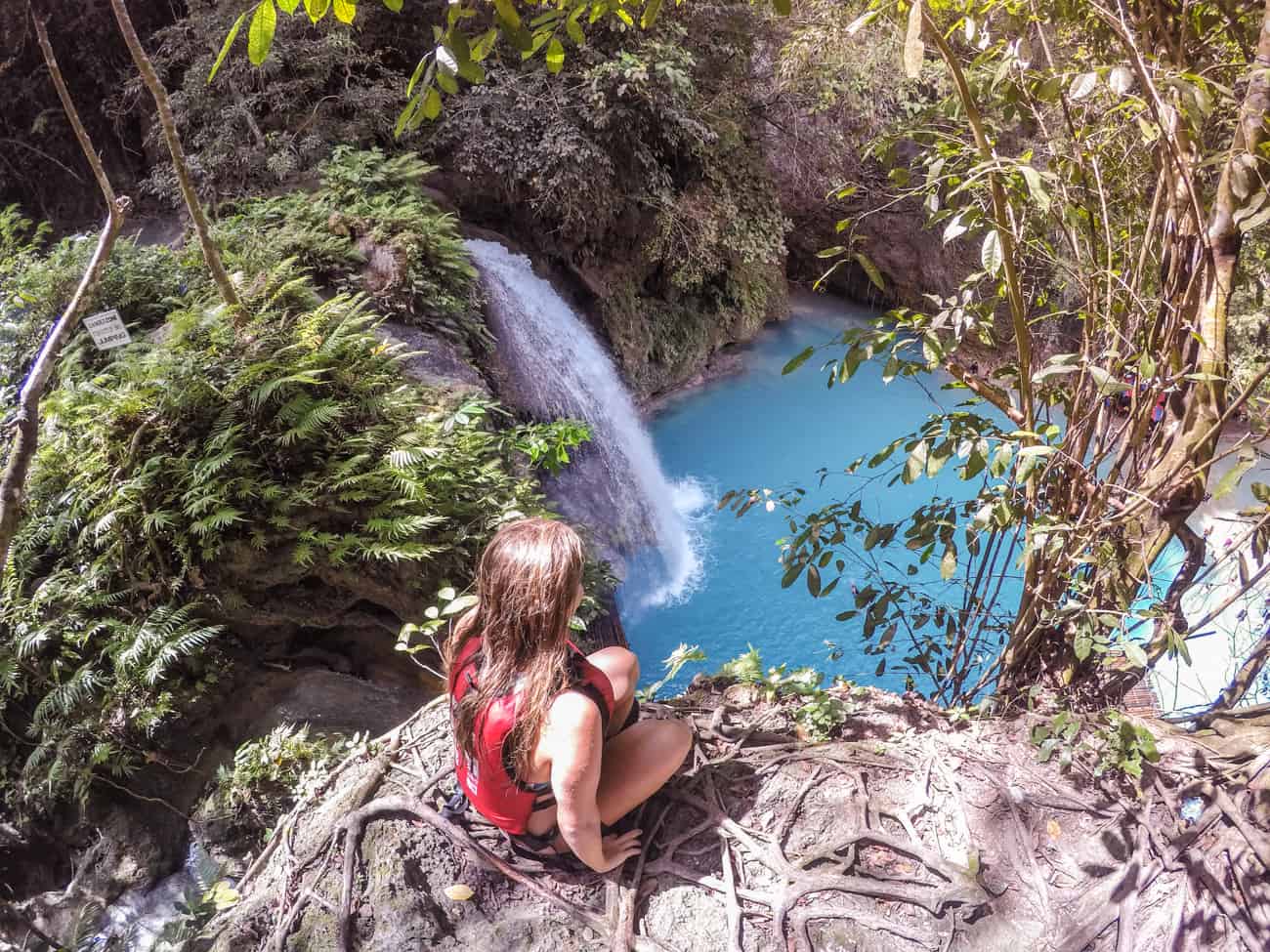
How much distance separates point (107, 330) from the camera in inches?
175

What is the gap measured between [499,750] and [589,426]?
187 inches

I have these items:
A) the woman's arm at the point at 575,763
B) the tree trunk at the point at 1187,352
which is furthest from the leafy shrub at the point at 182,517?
the tree trunk at the point at 1187,352

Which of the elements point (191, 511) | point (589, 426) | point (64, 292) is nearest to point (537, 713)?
point (191, 511)

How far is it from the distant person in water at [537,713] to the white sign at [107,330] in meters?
3.71

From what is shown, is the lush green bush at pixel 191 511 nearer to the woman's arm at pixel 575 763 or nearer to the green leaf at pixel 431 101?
the woman's arm at pixel 575 763

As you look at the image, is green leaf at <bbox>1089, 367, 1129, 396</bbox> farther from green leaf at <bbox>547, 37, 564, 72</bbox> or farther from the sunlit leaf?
green leaf at <bbox>547, 37, 564, 72</bbox>

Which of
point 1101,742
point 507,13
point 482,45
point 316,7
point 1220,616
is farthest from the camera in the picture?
point 1220,616

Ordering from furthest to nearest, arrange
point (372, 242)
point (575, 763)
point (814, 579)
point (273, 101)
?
point (273, 101)
point (372, 242)
point (814, 579)
point (575, 763)

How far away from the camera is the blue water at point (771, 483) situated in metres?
5.96

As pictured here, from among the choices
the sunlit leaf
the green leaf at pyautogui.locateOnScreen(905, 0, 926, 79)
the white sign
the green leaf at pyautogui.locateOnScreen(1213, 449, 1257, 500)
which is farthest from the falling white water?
the white sign

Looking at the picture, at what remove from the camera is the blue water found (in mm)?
5965

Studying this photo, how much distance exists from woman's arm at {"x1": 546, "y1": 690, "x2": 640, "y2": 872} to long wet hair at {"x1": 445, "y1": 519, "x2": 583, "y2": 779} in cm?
5

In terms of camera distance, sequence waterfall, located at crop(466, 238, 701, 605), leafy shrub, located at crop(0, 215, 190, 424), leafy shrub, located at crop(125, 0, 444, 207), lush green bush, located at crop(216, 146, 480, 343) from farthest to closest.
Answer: leafy shrub, located at crop(125, 0, 444, 207), waterfall, located at crop(466, 238, 701, 605), lush green bush, located at crop(216, 146, 480, 343), leafy shrub, located at crop(0, 215, 190, 424)

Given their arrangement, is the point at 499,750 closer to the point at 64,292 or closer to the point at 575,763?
the point at 575,763
